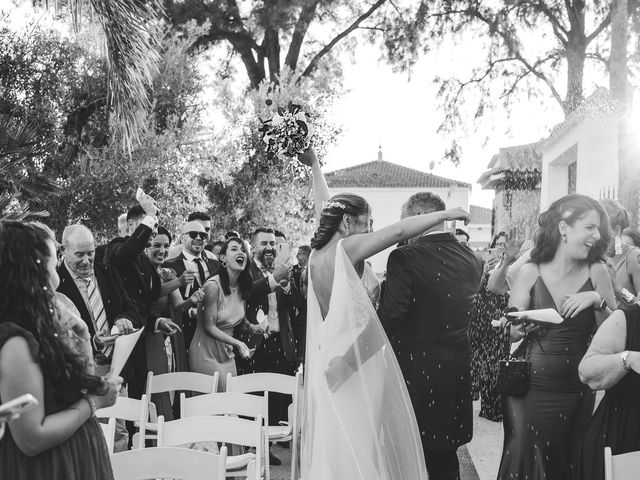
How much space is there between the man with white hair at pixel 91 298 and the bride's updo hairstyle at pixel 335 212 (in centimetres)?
155

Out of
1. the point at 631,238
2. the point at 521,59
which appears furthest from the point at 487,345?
the point at 521,59

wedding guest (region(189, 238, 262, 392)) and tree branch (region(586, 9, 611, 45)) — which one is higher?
tree branch (region(586, 9, 611, 45))

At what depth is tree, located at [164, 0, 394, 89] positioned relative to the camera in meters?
22.7

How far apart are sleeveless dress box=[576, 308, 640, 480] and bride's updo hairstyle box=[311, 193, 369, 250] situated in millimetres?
1409

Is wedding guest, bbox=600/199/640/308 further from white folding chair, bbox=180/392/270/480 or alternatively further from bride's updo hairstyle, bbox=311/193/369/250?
white folding chair, bbox=180/392/270/480

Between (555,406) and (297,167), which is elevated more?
(297,167)

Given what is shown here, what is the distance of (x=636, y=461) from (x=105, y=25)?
582 cm

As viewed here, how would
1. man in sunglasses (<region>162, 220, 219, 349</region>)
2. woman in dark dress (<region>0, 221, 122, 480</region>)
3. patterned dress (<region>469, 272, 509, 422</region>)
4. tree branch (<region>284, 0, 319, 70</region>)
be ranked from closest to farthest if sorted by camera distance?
woman in dark dress (<region>0, 221, 122, 480</region>), man in sunglasses (<region>162, 220, 219, 349</region>), patterned dress (<region>469, 272, 509, 422</region>), tree branch (<region>284, 0, 319, 70</region>)

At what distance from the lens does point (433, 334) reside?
4129 millimetres

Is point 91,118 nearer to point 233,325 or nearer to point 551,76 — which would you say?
point 233,325

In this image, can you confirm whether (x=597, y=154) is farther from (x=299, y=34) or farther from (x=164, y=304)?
(x=299, y=34)

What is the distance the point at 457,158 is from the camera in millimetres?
22031

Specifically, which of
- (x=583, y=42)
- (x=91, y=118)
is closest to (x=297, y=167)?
(x=91, y=118)

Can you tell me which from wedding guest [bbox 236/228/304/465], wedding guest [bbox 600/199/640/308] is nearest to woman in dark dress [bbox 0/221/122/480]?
wedding guest [bbox 600/199/640/308]
